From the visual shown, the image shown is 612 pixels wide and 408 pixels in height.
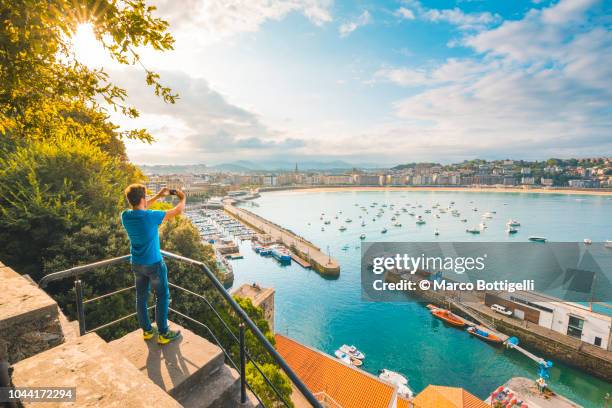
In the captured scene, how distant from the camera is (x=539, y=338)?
20.7 meters

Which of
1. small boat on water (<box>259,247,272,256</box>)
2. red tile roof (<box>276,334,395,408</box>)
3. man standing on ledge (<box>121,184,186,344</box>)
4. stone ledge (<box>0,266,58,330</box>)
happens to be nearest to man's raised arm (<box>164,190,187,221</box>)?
man standing on ledge (<box>121,184,186,344</box>)

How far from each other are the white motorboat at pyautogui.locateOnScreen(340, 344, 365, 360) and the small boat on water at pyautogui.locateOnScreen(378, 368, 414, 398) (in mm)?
1537

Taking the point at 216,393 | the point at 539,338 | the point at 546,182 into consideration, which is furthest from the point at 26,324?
the point at 546,182

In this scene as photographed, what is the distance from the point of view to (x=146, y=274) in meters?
2.79

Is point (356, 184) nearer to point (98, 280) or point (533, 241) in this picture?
point (533, 241)

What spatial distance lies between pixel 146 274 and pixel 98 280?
615 cm

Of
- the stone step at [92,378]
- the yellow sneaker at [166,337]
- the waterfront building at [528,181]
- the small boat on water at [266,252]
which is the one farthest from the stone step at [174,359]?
the waterfront building at [528,181]

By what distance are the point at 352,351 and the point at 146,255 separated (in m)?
19.6

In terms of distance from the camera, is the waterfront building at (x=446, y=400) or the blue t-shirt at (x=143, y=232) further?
the waterfront building at (x=446, y=400)

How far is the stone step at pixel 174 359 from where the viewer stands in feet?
7.76

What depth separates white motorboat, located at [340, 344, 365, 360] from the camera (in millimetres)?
18864

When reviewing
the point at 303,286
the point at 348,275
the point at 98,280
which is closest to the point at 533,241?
the point at 348,275

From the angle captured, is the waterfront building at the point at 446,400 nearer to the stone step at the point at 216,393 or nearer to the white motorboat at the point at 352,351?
the white motorboat at the point at 352,351

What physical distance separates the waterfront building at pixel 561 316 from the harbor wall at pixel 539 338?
475 millimetres
